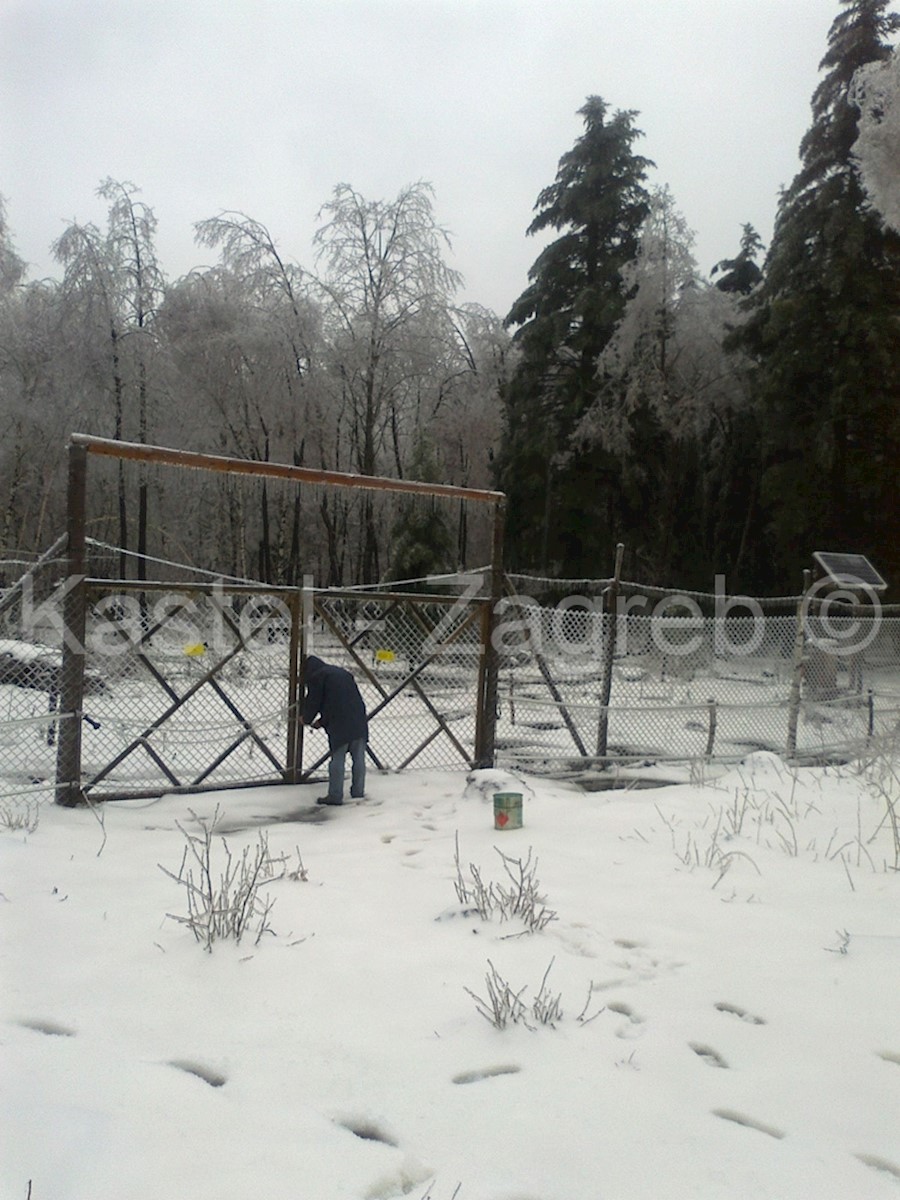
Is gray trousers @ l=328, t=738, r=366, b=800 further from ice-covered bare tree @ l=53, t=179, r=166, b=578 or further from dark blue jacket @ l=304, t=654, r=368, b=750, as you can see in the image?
ice-covered bare tree @ l=53, t=179, r=166, b=578

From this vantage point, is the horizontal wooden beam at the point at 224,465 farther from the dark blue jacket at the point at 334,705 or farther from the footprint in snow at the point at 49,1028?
the footprint in snow at the point at 49,1028

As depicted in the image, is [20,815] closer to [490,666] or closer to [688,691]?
[490,666]

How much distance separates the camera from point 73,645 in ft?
18.1

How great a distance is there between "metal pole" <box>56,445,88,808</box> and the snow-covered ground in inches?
37.1

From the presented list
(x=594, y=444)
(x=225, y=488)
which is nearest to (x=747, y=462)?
(x=594, y=444)

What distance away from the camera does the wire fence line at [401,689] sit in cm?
642

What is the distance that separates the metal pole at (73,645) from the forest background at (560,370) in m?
14.6

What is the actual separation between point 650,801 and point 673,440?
1812 cm

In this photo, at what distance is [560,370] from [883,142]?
11.2 metres

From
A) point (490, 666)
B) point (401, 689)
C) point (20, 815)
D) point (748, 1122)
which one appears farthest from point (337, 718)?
point (748, 1122)

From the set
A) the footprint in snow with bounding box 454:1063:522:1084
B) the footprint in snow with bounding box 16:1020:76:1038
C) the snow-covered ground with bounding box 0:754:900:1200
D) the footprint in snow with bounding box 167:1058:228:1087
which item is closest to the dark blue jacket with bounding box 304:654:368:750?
the snow-covered ground with bounding box 0:754:900:1200

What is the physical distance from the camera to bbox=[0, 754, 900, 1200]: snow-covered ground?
6.73 ft

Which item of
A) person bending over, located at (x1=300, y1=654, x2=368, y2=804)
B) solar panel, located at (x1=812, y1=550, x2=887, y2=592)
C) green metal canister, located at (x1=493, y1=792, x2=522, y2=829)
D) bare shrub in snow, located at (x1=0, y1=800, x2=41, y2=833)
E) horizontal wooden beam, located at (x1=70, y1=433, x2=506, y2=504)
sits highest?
Result: horizontal wooden beam, located at (x1=70, y1=433, x2=506, y2=504)

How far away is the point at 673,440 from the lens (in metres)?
22.5
